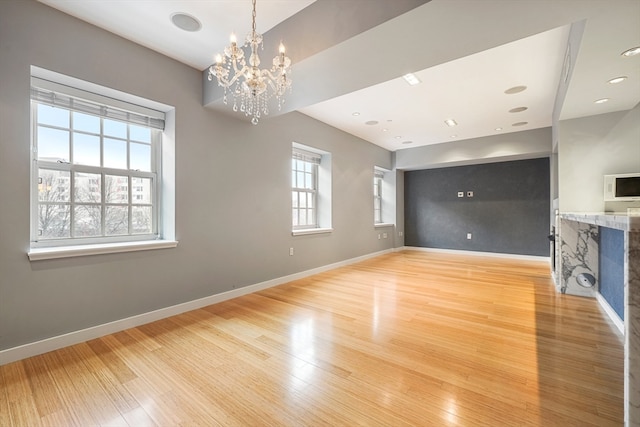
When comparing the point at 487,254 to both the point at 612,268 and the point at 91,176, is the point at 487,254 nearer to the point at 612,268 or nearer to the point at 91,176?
the point at 612,268

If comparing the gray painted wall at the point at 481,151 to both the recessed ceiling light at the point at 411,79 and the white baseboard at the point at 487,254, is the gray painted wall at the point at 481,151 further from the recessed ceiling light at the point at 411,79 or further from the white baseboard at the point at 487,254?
the recessed ceiling light at the point at 411,79

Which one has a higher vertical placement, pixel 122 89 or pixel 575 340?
pixel 122 89

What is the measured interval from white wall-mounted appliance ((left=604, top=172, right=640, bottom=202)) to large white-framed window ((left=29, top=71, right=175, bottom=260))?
5247 millimetres

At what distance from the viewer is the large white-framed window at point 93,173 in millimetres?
2322

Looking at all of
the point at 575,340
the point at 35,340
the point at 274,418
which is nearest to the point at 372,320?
the point at 274,418

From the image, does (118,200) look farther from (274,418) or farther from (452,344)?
(452,344)

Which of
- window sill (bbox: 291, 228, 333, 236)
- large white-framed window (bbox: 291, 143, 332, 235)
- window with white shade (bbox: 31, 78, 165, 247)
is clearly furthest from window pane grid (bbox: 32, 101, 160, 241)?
large white-framed window (bbox: 291, 143, 332, 235)

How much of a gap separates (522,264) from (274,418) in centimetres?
616

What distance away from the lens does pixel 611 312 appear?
9.20 feet

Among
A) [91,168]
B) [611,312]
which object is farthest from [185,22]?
[611,312]

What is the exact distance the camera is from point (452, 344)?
2.27 meters

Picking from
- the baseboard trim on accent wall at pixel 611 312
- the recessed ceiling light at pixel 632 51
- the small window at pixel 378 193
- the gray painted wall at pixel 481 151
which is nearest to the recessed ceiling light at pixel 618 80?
the recessed ceiling light at pixel 632 51

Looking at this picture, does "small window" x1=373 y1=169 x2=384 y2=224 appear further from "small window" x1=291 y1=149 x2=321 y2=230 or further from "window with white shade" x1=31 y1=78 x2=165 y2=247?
"window with white shade" x1=31 y1=78 x2=165 y2=247

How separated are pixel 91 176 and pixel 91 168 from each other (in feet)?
0.26
